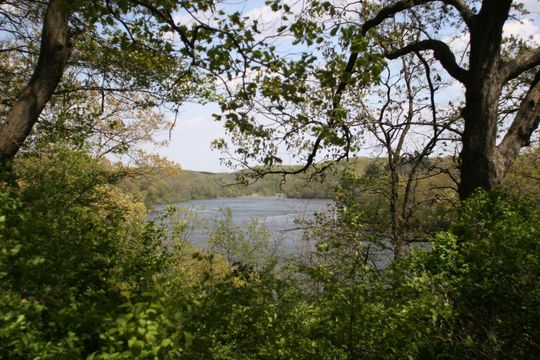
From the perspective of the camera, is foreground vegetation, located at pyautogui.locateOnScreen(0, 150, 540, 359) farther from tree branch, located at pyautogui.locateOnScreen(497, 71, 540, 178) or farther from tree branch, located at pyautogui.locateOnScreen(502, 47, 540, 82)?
tree branch, located at pyautogui.locateOnScreen(502, 47, 540, 82)

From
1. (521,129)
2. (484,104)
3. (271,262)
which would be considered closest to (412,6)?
(484,104)

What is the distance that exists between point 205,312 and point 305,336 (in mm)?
1277

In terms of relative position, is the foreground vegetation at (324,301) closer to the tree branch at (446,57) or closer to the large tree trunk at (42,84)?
the large tree trunk at (42,84)

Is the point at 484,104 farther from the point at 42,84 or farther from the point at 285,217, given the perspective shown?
the point at 285,217

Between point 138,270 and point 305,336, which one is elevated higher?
point 138,270

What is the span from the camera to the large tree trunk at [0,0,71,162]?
167 inches

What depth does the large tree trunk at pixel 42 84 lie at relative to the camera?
425cm

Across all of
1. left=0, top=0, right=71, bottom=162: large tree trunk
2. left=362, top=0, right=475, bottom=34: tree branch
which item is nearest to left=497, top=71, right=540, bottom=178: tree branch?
left=362, top=0, right=475, bottom=34: tree branch

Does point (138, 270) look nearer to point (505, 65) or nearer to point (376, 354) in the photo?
point (376, 354)

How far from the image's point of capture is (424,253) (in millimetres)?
4578

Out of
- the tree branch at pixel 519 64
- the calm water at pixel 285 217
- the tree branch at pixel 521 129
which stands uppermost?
the tree branch at pixel 519 64

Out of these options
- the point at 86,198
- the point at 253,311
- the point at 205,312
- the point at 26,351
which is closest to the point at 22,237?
the point at 26,351

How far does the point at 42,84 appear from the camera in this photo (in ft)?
14.4

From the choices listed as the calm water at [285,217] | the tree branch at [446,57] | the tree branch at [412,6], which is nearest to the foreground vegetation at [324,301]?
the tree branch at [446,57]
